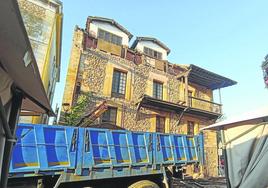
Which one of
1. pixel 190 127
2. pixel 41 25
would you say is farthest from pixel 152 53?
pixel 41 25

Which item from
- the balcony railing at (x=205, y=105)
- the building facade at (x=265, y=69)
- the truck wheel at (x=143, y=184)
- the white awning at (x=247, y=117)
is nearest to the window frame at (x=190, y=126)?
the balcony railing at (x=205, y=105)

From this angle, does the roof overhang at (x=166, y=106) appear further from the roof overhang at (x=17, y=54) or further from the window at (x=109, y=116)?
the roof overhang at (x=17, y=54)

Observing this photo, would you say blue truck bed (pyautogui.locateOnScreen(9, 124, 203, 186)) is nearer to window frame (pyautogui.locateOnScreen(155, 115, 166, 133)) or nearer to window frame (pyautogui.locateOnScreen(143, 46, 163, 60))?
window frame (pyautogui.locateOnScreen(155, 115, 166, 133))

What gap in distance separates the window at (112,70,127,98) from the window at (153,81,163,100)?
2.55m

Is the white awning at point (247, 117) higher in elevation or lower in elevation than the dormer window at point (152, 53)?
lower

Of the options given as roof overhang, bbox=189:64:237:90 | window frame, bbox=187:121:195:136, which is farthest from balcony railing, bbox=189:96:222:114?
roof overhang, bbox=189:64:237:90

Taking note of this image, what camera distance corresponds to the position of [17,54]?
1.79 metres

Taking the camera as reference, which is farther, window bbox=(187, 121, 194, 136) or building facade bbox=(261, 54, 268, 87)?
window bbox=(187, 121, 194, 136)

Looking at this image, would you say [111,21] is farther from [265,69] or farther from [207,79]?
[265,69]

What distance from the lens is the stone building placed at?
1322 cm

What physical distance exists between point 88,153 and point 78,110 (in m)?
6.20

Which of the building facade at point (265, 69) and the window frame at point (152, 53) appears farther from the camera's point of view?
the window frame at point (152, 53)

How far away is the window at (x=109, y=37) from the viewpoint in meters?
14.5

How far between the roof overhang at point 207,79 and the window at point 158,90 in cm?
270
